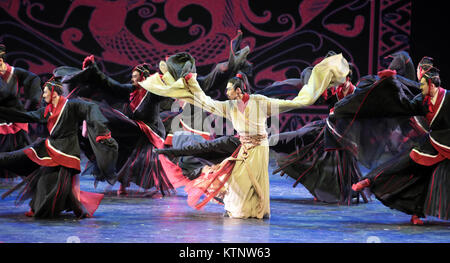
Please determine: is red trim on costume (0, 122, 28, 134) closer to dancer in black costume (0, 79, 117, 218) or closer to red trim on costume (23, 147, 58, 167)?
dancer in black costume (0, 79, 117, 218)

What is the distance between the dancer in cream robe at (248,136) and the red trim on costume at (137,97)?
126cm

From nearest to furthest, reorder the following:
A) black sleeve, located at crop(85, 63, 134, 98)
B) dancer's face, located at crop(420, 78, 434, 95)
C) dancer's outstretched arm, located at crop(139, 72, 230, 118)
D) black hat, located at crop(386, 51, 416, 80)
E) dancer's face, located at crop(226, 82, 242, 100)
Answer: dancer's face, located at crop(420, 78, 434, 95) → dancer's face, located at crop(226, 82, 242, 100) → dancer's outstretched arm, located at crop(139, 72, 230, 118) → black hat, located at crop(386, 51, 416, 80) → black sleeve, located at crop(85, 63, 134, 98)

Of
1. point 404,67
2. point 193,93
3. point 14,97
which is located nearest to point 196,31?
point 14,97

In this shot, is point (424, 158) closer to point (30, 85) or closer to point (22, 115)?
point (22, 115)

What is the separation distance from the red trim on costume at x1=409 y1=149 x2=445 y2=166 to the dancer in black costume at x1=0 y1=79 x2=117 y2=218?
2.15m

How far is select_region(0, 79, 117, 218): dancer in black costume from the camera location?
423 cm

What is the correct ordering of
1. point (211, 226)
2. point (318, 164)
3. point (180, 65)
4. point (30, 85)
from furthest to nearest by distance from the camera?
point (30, 85)
point (318, 164)
point (180, 65)
point (211, 226)

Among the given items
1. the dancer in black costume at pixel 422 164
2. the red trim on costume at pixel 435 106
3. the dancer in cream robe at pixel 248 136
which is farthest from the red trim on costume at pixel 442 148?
the dancer in cream robe at pixel 248 136

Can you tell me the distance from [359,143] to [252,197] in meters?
0.97

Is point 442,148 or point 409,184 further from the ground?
point 442,148

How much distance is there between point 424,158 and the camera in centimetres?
421

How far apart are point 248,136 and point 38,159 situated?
1.53 m

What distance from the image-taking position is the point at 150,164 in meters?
5.75

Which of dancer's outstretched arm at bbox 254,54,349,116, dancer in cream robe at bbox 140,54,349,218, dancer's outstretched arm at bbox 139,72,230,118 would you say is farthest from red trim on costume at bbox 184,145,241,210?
dancer's outstretched arm at bbox 254,54,349,116
